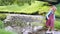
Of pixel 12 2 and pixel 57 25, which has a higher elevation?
pixel 12 2

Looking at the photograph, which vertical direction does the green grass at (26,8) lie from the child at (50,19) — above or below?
above

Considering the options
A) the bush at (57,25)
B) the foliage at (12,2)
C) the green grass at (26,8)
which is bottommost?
the bush at (57,25)

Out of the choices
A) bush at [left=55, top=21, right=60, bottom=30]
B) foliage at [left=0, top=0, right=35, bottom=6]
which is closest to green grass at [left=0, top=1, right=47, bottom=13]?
foliage at [left=0, top=0, right=35, bottom=6]

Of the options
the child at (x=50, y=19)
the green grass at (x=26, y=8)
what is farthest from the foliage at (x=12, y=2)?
the child at (x=50, y=19)

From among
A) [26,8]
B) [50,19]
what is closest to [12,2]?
[26,8]

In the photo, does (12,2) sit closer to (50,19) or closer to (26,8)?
(26,8)

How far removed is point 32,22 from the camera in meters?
1.84

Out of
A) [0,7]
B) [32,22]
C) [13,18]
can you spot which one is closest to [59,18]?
[32,22]

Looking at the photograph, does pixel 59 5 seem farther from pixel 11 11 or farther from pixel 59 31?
pixel 11 11

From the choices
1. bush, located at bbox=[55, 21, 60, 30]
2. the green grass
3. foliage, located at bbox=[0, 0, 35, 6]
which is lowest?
bush, located at bbox=[55, 21, 60, 30]

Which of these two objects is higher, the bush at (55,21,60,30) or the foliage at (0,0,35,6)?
the foliage at (0,0,35,6)

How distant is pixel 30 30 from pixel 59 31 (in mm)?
262

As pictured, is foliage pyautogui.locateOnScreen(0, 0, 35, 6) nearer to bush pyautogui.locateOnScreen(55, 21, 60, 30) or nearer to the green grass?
the green grass

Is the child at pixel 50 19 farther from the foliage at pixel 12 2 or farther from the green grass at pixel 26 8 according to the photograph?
the foliage at pixel 12 2
